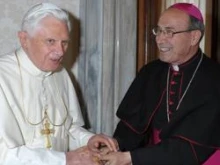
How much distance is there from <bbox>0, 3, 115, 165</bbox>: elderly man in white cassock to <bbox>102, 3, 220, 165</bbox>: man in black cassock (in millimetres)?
298

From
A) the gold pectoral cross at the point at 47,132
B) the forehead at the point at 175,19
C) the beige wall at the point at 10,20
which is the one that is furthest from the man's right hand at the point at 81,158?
the beige wall at the point at 10,20

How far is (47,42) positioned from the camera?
7.76 feet

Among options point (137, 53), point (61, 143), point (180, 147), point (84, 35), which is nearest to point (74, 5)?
point (84, 35)

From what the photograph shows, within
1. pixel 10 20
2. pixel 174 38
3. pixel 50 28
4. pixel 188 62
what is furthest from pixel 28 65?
pixel 188 62

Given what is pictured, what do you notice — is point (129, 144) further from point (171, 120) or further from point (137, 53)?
point (137, 53)

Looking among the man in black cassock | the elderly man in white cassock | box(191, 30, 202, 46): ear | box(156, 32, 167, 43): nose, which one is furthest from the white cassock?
box(191, 30, 202, 46): ear

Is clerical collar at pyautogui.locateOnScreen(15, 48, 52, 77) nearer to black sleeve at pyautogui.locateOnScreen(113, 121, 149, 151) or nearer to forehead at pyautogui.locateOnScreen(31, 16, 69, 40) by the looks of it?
forehead at pyautogui.locateOnScreen(31, 16, 69, 40)

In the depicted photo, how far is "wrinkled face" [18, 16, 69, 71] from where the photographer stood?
7.68 feet

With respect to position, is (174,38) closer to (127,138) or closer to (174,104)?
(174,104)

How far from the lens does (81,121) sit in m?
2.83

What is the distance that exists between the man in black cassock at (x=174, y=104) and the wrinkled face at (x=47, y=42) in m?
0.64

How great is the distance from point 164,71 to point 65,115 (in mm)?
757

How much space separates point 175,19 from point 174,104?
1.83ft

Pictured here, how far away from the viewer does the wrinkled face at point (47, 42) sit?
2.34 m
